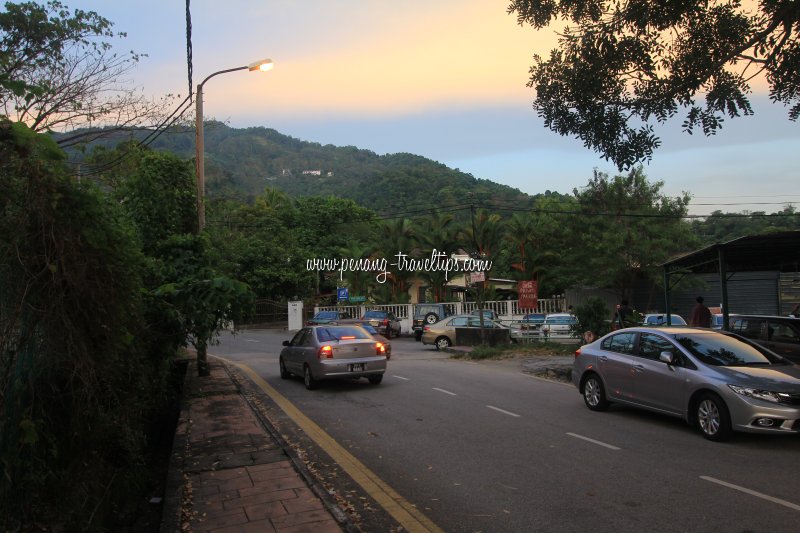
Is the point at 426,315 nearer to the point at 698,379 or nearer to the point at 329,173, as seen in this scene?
the point at 698,379

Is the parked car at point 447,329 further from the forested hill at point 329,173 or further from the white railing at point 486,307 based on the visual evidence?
the forested hill at point 329,173

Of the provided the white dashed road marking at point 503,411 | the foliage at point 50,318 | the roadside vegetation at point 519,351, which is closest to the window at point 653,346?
the white dashed road marking at point 503,411

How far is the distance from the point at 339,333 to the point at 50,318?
32.3 feet

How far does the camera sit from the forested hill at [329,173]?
172 ft

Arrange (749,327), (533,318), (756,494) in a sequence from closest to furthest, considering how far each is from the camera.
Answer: (756,494), (749,327), (533,318)

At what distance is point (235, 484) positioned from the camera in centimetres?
602

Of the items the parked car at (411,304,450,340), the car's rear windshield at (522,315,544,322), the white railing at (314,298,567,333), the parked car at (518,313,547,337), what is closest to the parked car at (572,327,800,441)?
the parked car at (518,313,547,337)

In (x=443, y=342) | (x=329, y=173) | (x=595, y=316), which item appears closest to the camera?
(x=595, y=316)

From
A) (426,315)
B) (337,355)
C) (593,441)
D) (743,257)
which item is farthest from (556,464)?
(426,315)

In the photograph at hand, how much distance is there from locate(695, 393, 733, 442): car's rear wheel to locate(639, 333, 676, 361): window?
933 mm

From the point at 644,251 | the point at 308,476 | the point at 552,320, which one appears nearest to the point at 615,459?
the point at 308,476

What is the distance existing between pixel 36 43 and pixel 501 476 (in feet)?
39.1

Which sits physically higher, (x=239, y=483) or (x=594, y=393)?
(x=594, y=393)

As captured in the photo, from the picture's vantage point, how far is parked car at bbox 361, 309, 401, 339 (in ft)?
112
